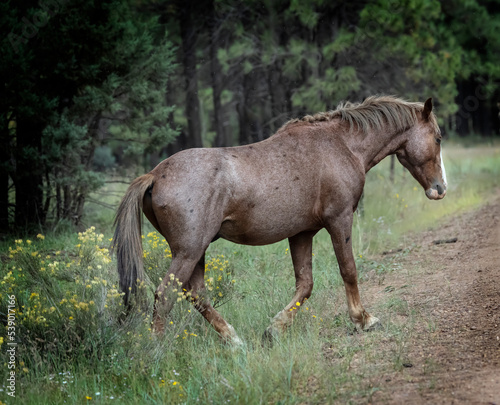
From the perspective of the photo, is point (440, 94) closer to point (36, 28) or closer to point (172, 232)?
point (36, 28)

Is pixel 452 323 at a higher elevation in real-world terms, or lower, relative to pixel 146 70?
lower

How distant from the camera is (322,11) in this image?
586 inches

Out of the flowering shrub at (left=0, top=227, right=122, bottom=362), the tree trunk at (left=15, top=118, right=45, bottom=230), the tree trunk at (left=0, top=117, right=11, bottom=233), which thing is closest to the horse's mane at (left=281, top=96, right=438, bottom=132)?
the flowering shrub at (left=0, top=227, right=122, bottom=362)

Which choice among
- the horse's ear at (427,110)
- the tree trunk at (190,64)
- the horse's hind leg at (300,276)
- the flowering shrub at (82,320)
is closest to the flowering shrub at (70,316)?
the flowering shrub at (82,320)

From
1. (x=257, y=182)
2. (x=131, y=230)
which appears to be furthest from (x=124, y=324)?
(x=257, y=182)

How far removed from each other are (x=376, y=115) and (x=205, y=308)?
2.63m

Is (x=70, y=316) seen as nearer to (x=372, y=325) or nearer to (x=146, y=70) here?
(x=372, y=325)

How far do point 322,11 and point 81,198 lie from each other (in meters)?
8.34

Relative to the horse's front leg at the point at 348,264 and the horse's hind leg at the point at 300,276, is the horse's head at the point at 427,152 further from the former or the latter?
the horse's hind leg at the point at 300,276

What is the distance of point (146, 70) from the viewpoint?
11492 millimetres

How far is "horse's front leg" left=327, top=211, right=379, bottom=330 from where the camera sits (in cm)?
530

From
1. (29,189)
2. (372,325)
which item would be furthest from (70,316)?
(29,189)

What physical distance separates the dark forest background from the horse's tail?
219 inches

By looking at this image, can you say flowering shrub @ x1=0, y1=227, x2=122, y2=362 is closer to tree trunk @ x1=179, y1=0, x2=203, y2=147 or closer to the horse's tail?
the horse's tail
